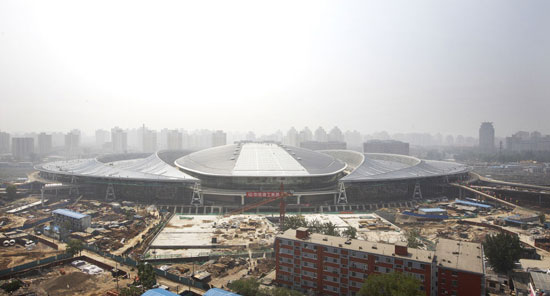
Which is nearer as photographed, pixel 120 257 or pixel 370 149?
pixel 120 257

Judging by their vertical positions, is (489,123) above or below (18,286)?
above

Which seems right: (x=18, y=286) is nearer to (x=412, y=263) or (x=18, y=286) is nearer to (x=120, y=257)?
(x=120, y=257)

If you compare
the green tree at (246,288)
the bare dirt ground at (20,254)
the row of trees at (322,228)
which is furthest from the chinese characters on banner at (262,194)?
the green tree at (246,288)

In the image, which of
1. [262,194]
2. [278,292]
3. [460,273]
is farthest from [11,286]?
[262,194]

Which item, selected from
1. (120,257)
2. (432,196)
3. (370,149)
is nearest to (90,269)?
(120,257)

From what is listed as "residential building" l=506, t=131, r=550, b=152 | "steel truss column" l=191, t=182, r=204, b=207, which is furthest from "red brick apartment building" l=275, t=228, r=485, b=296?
"residential building" l=506, t=131, r=550, b=152

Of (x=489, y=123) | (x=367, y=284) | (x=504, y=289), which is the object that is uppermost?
(x=489, y=123)

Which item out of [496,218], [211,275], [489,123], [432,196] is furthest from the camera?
[489,123]
